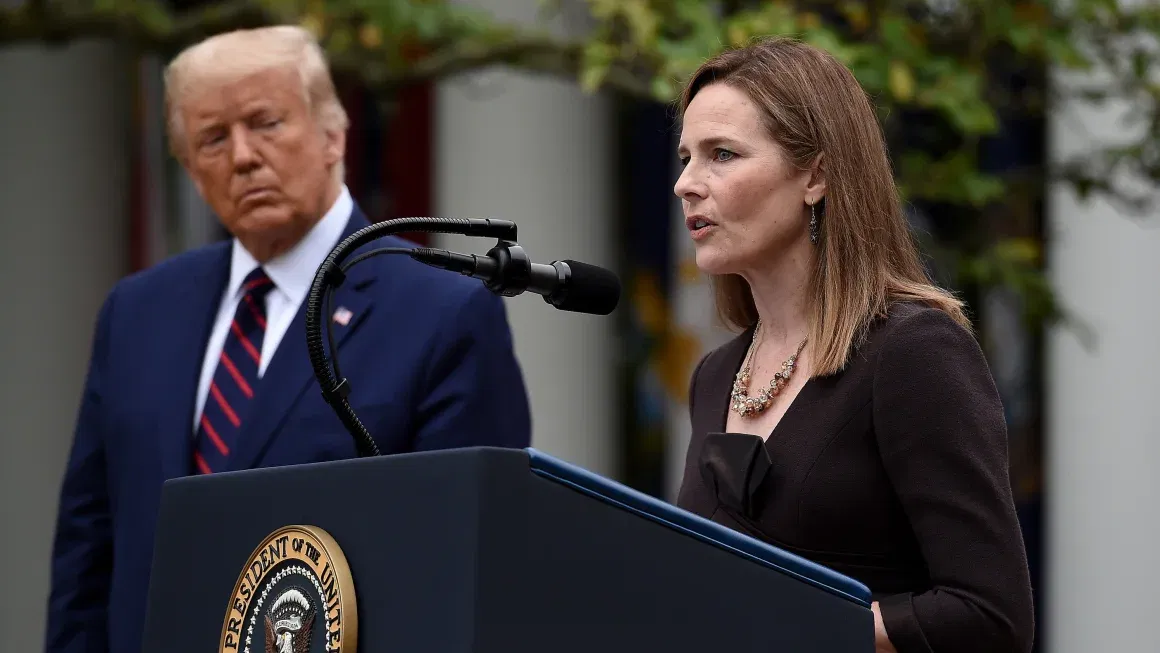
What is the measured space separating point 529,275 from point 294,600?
48 cm

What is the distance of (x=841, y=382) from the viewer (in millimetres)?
2109

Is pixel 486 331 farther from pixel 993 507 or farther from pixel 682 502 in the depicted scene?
pixel 993 507

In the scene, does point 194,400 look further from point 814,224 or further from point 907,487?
point 907,487

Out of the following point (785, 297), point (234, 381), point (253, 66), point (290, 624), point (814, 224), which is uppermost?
point (253, 66)

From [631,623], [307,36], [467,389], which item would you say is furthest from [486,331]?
[631,623]

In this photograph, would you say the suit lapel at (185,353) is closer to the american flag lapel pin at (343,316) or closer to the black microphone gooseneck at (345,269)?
the american flag lapel pin at (343,316)

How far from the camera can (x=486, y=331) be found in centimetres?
282

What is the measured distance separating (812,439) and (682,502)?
313 mm

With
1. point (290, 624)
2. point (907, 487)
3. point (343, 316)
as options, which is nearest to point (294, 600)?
point (290, 624)

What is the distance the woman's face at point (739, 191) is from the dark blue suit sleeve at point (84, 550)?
138cm

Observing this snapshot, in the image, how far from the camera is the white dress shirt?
9.55 ft

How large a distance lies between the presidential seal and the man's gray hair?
149 cm

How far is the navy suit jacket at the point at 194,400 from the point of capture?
2.71 metres

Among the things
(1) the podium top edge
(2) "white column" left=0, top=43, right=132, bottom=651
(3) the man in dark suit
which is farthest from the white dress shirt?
(2) "white column" left=0, top=43, right=132, bottom=651
